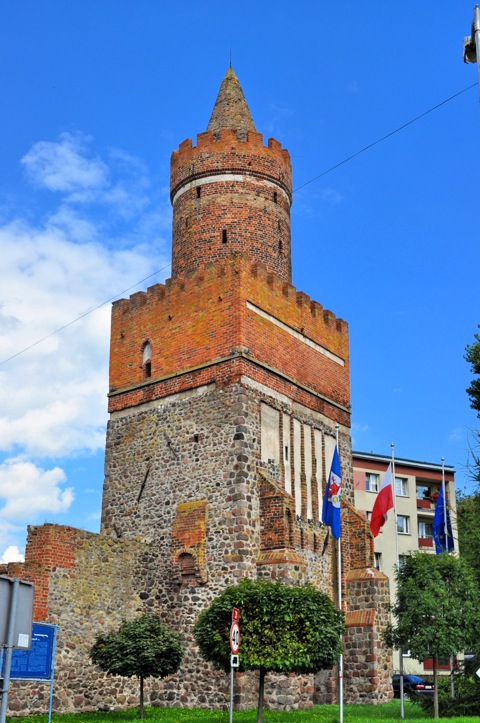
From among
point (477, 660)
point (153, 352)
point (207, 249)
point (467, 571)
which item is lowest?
point (477, 660)

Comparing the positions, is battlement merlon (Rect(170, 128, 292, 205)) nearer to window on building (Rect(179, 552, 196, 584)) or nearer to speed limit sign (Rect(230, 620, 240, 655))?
window on building (Rect(179, 552, 196, 584))

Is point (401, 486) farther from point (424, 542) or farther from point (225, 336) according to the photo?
point (225, 336)

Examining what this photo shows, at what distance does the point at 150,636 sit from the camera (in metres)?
21.9

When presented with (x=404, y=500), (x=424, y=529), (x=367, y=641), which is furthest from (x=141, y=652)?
(x=424, y=529)

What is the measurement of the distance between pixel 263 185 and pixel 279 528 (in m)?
12.3

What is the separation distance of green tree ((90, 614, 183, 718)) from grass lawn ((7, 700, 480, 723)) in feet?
3.68

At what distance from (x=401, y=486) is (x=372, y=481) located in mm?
2934

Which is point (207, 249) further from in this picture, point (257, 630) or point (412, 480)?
point (412, 480)

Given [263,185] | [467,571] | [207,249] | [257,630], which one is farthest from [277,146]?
[257,630]

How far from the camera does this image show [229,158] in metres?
30.4

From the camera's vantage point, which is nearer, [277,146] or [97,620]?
[97,620]

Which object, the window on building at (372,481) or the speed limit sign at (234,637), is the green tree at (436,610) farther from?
the window on building at (372,481)

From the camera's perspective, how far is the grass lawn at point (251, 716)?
20834 mm

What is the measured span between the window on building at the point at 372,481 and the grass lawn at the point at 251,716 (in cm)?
3089
